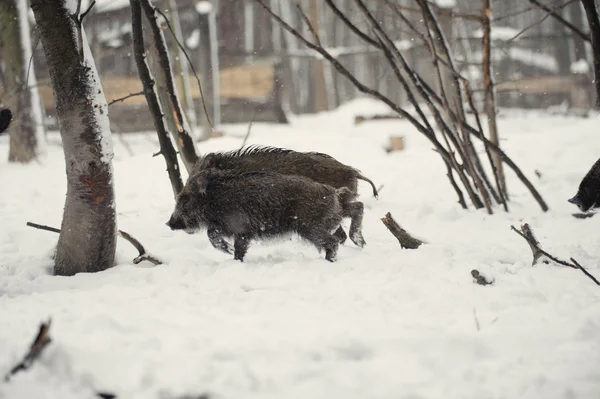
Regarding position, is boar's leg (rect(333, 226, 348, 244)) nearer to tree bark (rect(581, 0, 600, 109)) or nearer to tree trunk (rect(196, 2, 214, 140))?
tree bark (rect(581, 0, 600, 109))

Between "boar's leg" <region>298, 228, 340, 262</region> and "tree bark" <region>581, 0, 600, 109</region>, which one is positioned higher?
"tree bark" <region>581, 0, 600, 109</region>

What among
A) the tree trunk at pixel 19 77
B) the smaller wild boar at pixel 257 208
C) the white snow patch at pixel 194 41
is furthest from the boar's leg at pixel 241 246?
the white snow patch at pixel 194 41

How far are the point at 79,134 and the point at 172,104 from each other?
5.29 ft

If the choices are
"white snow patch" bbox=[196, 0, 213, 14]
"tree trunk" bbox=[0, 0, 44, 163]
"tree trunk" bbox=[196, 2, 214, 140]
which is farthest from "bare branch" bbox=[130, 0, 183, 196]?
"white snow patch" bbox=[196, 0, 213, 14]

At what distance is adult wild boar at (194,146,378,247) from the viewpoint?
14.9 ft

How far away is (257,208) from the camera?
4.34 meters

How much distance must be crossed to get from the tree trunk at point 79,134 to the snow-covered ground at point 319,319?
0.29m

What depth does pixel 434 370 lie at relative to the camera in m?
2.29

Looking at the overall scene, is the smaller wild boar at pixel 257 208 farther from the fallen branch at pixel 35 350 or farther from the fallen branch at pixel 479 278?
the fallen branch at pixel 35 350

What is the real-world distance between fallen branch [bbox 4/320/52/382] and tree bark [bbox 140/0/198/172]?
3078mm

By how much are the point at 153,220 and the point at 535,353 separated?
4658 mm

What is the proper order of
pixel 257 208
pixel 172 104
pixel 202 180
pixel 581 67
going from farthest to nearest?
pixel 581 67
pixel 172 104
pixel 202 180
pixel 257 208

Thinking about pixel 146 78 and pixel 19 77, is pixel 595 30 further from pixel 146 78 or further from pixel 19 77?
pixel 19 77

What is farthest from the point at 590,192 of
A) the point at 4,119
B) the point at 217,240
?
the point at 4,119
